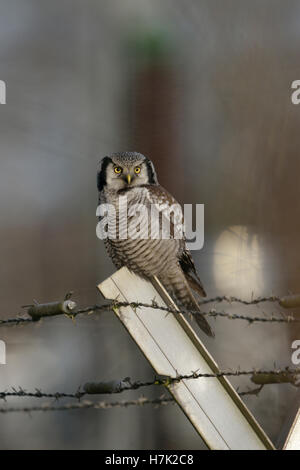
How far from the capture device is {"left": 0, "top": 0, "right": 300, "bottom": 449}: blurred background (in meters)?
3.52

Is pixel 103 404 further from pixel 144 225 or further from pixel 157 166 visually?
pixel 157 166

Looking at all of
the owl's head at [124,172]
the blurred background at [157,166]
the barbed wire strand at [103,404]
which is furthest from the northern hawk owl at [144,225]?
the blurred background at [157,166]

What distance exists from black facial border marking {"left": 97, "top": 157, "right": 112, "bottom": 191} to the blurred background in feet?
5.89

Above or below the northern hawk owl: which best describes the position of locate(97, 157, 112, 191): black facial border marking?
above

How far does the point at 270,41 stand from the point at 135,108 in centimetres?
100

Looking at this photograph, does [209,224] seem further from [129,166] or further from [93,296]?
[129,166]

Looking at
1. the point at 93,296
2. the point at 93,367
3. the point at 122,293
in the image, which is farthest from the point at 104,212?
the point at 93,367

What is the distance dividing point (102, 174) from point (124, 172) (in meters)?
0.07

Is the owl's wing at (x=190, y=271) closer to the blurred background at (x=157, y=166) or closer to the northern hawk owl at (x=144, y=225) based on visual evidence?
the northern hawk owl at (x=144, y=225)

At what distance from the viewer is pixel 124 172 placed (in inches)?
64.6

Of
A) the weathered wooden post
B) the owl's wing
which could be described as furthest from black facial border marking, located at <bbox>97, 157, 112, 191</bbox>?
the weathered wooden post

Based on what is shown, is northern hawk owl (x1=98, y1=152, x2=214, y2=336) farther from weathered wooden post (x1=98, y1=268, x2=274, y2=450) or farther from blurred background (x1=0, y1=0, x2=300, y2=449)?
blurred background (x1=0, y1=0, x2=300, y2=449)

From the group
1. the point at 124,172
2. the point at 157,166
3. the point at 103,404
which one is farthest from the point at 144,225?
the point at 157,166

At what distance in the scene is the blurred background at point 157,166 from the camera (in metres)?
3.52
